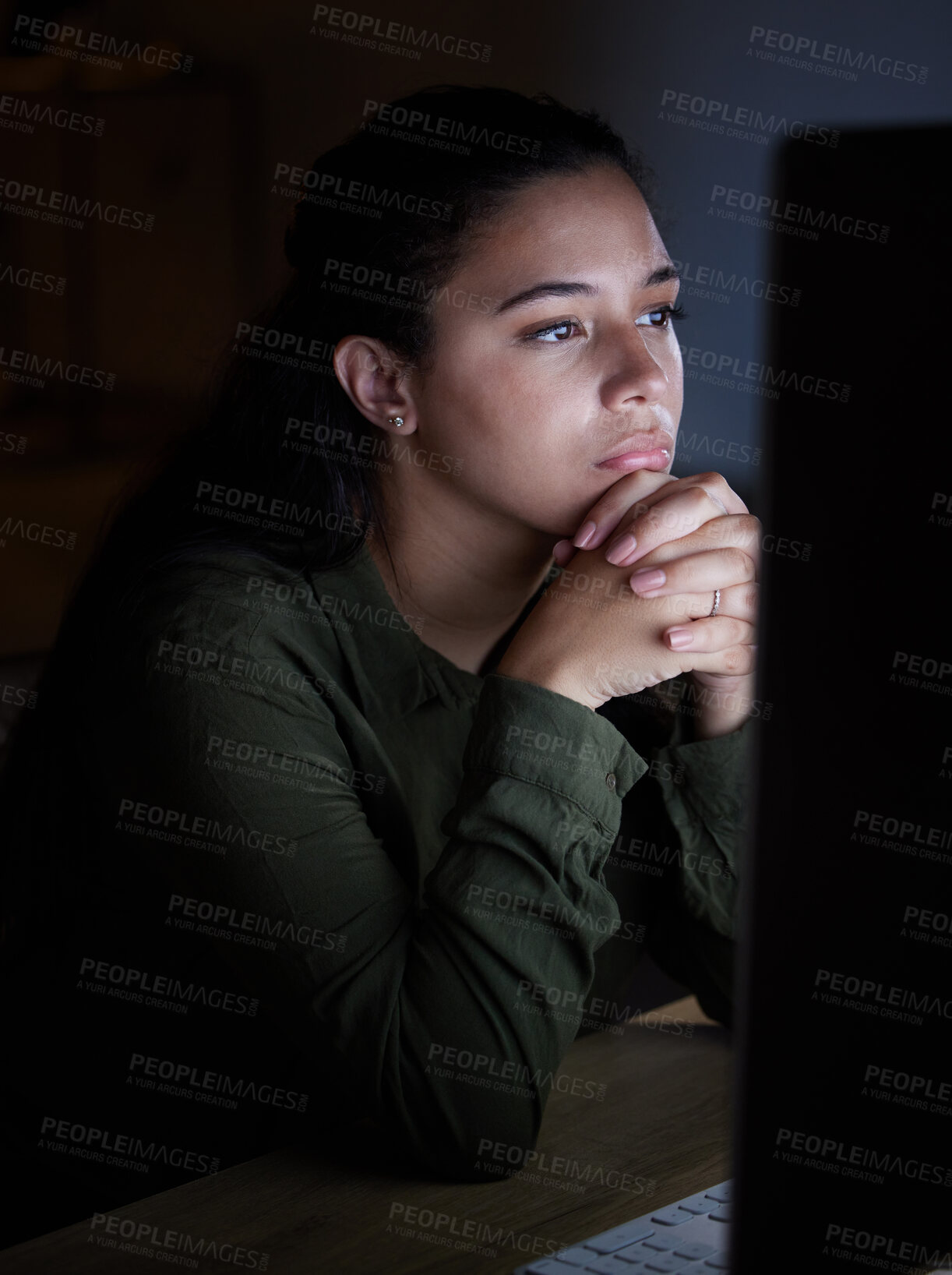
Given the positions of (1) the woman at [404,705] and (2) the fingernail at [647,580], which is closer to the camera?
(1) the woman at [404,705]

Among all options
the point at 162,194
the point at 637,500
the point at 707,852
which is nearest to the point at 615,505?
the point at 637,500

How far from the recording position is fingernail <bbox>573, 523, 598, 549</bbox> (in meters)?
1.16

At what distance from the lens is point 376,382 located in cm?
133

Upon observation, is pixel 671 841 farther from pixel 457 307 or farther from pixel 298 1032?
pixel 457 307

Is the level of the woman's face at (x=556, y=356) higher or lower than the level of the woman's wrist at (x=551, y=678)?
higher

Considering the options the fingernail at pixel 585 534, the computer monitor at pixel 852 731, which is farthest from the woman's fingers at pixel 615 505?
the computer monitor at pixel 852 731

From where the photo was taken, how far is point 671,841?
1.26 meters

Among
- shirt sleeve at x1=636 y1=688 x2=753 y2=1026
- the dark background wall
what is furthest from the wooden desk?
the dark background wall

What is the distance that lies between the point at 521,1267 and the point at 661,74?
2.62 m

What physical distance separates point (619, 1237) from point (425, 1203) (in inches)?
6.7

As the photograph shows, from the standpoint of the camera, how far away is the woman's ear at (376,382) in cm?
130

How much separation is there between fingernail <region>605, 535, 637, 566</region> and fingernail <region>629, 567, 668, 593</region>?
0.07 ft

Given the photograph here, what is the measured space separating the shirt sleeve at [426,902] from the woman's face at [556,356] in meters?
0.28

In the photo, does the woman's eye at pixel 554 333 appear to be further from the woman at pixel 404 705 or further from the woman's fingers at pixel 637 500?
the woman's fingers at pixel 637 500
